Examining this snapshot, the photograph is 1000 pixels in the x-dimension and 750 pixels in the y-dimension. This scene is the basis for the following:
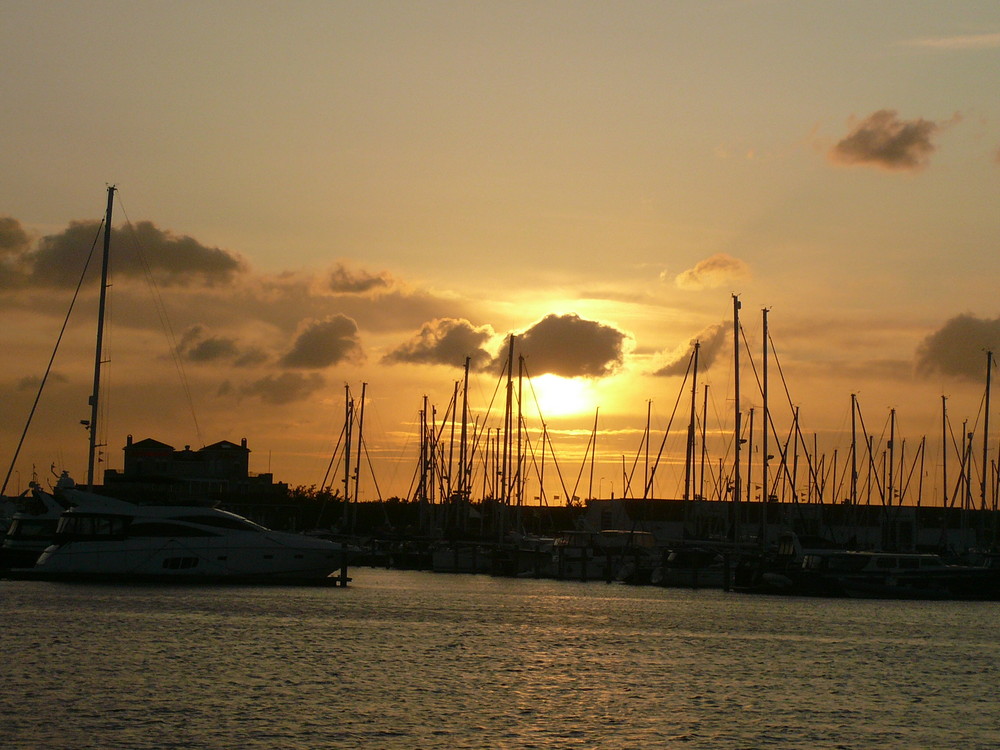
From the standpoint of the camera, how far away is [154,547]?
66.8m

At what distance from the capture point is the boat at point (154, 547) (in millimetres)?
65438

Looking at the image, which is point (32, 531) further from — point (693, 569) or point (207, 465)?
point (207, 465)

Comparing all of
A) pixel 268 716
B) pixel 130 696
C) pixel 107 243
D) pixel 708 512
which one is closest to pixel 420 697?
pixel 268 716

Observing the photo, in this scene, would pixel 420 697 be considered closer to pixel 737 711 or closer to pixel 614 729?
pixel 614 729

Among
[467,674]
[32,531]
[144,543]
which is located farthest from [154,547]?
[467,674]

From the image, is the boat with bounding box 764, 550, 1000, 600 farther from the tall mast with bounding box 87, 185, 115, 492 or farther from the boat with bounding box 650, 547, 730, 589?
the tall mast with bounding box 87, 185, 115, 492

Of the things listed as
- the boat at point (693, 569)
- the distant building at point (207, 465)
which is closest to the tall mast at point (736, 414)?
the boat at point (693, 569)

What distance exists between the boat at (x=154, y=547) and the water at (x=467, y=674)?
1.09m

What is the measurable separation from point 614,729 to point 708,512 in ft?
263

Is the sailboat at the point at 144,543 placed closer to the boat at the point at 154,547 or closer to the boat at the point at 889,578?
the boat at the point at 154,547

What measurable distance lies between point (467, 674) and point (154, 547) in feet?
103

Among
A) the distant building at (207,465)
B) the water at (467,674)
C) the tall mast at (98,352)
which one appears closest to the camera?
the water at (467,674)

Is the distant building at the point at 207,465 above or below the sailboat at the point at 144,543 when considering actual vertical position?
above

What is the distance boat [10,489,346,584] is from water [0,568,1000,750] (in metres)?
1.09
